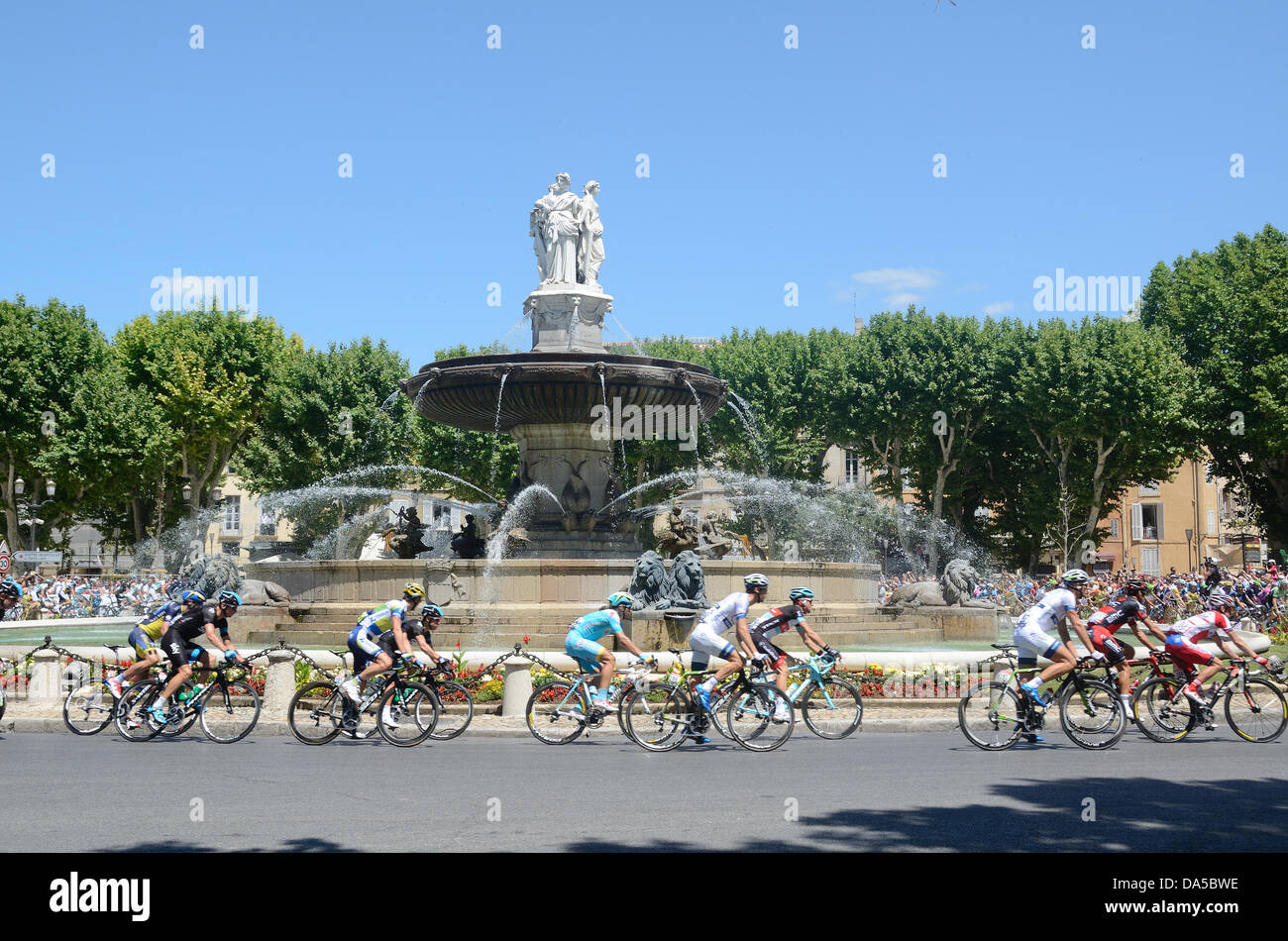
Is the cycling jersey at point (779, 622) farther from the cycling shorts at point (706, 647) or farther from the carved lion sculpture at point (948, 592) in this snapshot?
the carved lion sculpture at point (948, 592)

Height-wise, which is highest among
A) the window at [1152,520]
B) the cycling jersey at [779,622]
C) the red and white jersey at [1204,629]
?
the window at [1152,520]

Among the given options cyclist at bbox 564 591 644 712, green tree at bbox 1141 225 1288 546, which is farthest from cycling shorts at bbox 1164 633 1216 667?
green tree at bbox 1141 225 1288 546

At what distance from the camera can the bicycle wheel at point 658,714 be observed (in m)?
11.6

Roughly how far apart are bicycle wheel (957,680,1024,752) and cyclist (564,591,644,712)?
299cm

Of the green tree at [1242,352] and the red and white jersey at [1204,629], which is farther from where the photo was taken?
the green tree at [1242,352]

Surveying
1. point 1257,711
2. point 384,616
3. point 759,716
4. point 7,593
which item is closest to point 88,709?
point 7,593

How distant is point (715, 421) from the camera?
52781 mm

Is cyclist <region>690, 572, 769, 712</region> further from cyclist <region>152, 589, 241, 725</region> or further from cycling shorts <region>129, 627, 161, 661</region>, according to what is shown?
cycling shorts <region>129, 627, 161, 661</region>

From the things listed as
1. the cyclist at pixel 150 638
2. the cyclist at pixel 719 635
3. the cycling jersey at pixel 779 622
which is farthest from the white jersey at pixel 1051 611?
the cyclist at pixel 150 638

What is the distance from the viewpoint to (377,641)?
1205 centimetres

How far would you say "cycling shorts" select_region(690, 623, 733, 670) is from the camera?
11773 mm
